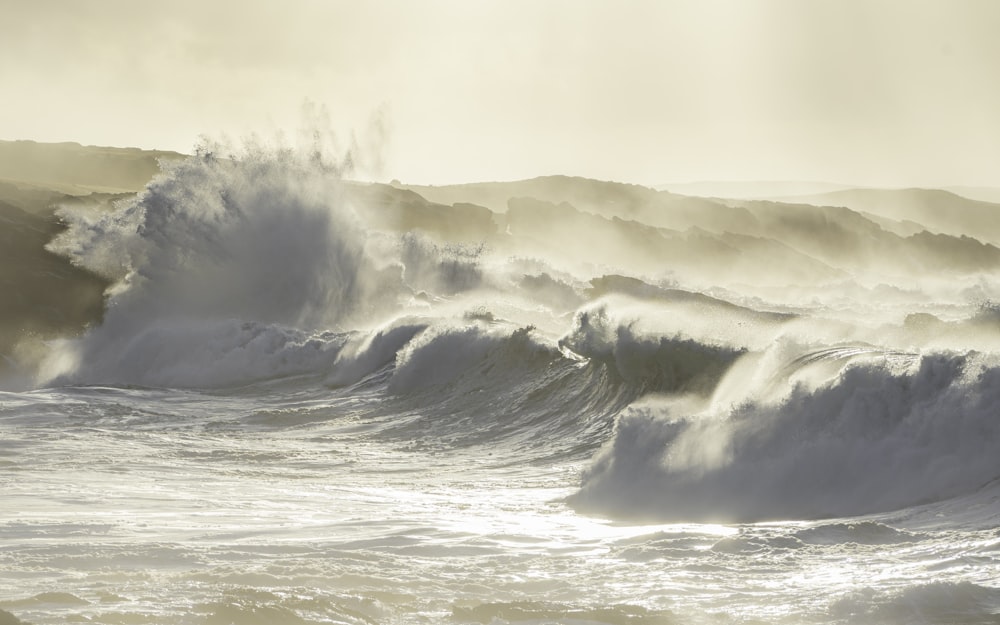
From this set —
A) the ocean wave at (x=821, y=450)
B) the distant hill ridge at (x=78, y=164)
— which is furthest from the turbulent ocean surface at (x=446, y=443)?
the distant hill ridge at (x=78, y=164)

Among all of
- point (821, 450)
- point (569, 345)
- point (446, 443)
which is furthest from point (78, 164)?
point (821, 450)

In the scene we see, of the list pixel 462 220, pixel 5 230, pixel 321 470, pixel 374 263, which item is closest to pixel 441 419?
pixel 321 470

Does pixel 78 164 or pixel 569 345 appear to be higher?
pixel 78 164

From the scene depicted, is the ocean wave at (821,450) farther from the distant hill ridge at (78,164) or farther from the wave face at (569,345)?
the distant hill ridge at (78,164)

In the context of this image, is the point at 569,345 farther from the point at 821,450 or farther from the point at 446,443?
the point at 821,450

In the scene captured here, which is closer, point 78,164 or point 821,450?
point 821,450

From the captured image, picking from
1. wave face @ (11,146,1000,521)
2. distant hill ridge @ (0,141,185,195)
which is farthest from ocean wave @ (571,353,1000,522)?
distant hill ridge @ (0,141,185,195)

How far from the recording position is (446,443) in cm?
1388

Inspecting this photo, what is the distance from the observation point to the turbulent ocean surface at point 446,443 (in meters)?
6.75

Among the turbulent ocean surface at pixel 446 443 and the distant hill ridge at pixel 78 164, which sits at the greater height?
the distant hill ridge at pixel 78 164

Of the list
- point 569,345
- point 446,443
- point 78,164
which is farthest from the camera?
point 78,164

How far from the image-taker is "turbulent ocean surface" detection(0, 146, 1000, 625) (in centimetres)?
675

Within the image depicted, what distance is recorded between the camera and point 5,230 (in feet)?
114

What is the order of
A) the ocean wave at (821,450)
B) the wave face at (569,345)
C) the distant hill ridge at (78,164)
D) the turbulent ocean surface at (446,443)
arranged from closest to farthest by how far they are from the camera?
the turbulent ocean surface at (446,443)
the ocean wave at (821,450)
the wave face at (569,345)
the distant hill ridge at (78,164)
